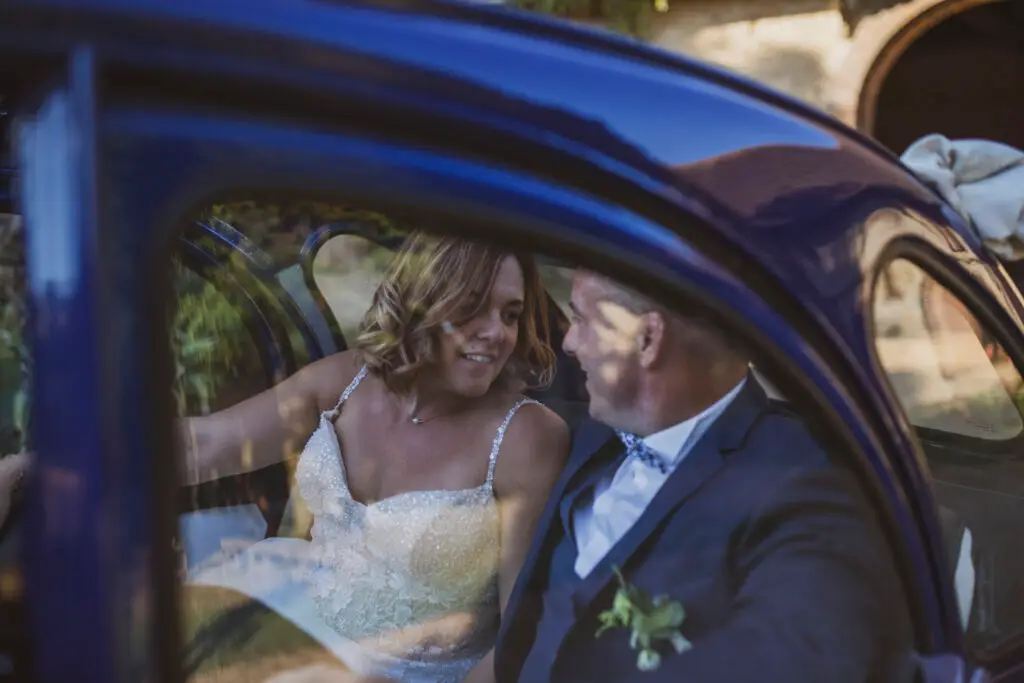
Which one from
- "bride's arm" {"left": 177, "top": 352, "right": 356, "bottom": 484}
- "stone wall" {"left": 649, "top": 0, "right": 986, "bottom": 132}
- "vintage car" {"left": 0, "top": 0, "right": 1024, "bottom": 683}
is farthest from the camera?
"stone wall" {"left": 649, "top": 0, "right": 986, "bottom": 132}

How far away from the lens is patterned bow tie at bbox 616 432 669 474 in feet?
3.54

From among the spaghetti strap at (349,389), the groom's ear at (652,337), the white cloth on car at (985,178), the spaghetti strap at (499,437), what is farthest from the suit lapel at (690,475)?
the white cloth on car at (985,178)

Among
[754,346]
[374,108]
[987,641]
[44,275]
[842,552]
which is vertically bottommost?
[987,641]

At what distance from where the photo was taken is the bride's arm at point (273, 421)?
124cm

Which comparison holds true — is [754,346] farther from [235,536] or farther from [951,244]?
[235,536]

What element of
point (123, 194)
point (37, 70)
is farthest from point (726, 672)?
point (37, 70)

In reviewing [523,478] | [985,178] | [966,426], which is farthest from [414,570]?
[985,178]

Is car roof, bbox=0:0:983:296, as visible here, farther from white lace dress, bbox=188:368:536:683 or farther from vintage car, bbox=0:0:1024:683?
white lace dress, bbox=188:368:536:683

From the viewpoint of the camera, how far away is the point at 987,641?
1212mm

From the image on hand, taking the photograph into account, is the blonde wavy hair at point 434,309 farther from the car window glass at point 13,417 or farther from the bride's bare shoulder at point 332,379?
the car window glass at point 13,417

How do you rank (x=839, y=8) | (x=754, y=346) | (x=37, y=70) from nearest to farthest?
(x=37, y=70), (x=754, y=346), (x=839, y=8)

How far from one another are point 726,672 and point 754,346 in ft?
1.21

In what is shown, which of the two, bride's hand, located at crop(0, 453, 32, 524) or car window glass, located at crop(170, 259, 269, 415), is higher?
car window glass, located at crop(170, 259, 269, 415)

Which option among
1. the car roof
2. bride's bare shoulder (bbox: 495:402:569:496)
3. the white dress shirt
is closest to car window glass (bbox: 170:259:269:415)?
the car roof
